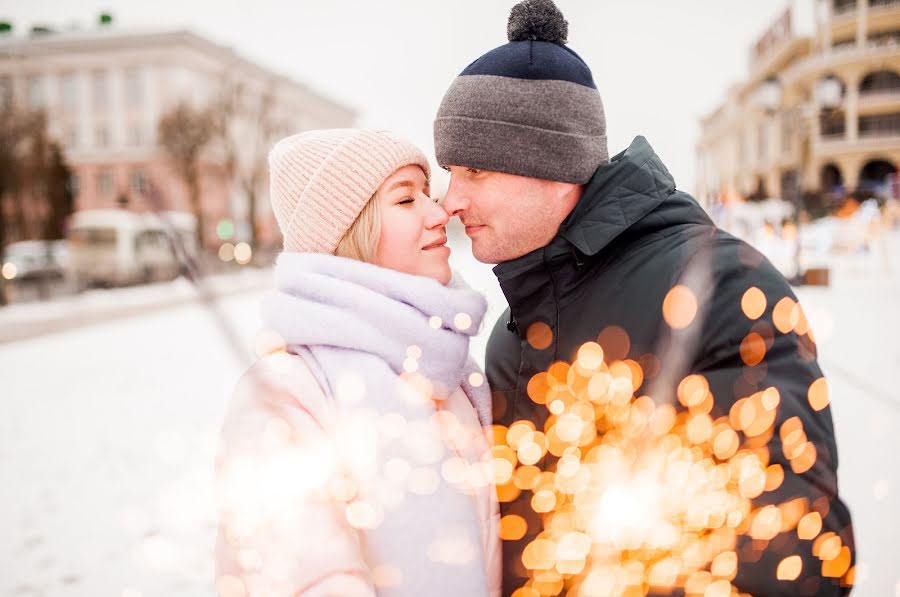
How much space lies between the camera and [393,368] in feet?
5.86

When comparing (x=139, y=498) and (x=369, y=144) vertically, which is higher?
(x=369, y=144)

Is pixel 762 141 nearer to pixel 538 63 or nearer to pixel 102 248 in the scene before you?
pixel 102 248

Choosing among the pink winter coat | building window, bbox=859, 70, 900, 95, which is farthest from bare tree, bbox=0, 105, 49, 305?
building window, bbox=859, 70, 900, 95

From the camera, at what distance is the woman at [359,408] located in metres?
1.49

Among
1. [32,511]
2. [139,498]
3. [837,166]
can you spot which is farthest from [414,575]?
[837,166]

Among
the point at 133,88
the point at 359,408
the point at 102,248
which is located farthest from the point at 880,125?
the point at 133,88

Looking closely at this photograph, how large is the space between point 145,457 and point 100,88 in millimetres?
61308

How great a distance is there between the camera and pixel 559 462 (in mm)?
1972

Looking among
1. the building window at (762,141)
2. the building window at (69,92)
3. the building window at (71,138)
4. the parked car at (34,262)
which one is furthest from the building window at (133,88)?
the building window at (762,141)

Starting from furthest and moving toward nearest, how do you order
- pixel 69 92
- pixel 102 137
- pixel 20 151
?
pixel 102 137 < pixel 69 92 < pixel 20 151

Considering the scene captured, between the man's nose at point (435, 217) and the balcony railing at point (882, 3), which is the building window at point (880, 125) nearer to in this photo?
the balcony railing at point (882, 3)

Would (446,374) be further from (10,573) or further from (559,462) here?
(10,573)

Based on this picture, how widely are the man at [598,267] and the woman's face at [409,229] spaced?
0.19 m

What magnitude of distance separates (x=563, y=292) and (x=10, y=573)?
3.91m
